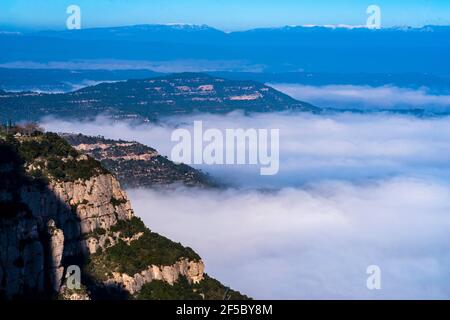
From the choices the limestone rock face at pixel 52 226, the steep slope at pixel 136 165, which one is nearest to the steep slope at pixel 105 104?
the steep slope at pixel 136 165

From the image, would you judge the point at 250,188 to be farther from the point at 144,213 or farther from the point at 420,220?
the point at 144,213

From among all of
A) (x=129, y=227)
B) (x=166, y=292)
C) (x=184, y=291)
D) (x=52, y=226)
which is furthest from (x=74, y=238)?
(x=184, y=291)

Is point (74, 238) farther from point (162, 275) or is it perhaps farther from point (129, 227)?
point (162, 275)

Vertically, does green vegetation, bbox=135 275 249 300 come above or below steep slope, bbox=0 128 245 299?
below

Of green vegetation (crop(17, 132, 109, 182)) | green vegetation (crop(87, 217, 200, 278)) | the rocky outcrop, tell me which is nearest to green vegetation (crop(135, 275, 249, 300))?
the rocky outcrop

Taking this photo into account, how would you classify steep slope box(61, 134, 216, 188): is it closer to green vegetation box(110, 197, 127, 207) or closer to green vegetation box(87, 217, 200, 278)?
green vegetation box(110, 197, 127, 207)
